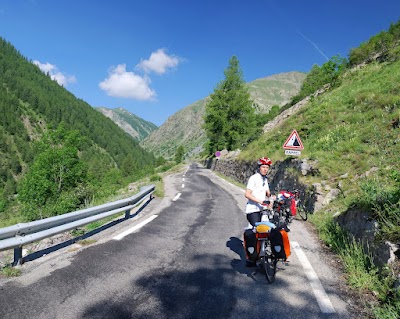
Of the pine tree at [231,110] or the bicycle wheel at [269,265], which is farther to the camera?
the pine tree at [231,110]

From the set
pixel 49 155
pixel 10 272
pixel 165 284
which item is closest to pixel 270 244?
pixel 165 284

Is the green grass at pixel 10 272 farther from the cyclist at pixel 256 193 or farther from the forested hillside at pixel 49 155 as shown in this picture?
the forested hillside at pixel 49 155

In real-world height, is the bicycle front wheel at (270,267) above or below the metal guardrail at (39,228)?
below

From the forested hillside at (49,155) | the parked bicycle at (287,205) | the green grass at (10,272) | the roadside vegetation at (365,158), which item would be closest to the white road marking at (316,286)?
the roadside vegetation at (365,158)

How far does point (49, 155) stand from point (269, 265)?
29.0 meters

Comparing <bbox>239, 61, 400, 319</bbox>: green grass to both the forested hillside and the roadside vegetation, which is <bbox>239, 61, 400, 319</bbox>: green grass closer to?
the roadside vegetation

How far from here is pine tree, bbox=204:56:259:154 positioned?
45.5 m

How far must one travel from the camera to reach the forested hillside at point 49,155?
91.8ft

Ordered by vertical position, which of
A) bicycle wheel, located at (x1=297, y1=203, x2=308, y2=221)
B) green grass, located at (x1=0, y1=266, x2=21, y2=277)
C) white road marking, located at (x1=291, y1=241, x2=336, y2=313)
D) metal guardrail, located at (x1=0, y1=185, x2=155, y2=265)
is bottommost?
white road marking, located at (x1=291, y1=241, x2=336, y2=313)

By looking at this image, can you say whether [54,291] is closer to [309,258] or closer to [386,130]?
[309,258]

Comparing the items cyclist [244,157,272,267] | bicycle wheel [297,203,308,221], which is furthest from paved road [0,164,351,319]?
bicycle wheel [297,203,308,221]

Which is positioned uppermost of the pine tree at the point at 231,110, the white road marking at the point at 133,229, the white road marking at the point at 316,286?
the pine tree at the point at 231,110

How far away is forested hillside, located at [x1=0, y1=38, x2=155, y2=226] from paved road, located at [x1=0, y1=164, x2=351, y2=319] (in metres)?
8.08

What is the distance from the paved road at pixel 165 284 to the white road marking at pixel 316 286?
0.01 metres
